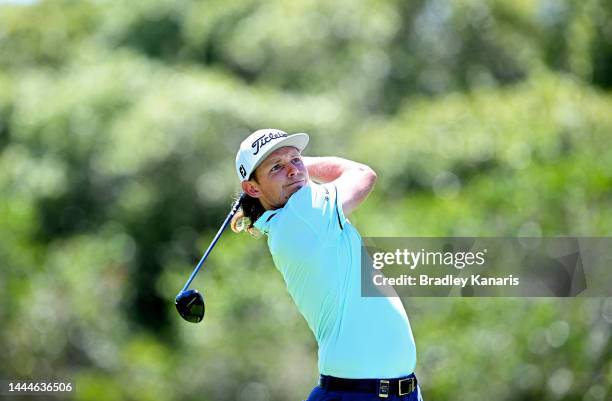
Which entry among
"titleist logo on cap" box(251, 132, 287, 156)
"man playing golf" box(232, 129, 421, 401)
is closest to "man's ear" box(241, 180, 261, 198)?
"man playing golf" box(232, 129, 421, 401)

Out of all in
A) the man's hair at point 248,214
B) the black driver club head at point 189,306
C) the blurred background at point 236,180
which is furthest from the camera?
the blurred background at point 236,180

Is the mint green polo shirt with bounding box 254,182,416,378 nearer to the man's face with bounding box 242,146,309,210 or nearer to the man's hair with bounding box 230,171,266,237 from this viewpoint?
the man's face with bounding box 242,146,309,210

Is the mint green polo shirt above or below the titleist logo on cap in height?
below

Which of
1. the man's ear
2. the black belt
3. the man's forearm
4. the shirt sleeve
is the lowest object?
the black belt

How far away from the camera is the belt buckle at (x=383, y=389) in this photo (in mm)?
3826

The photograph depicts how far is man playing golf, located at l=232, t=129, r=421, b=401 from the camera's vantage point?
384cm

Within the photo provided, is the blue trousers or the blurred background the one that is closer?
the blue trousers

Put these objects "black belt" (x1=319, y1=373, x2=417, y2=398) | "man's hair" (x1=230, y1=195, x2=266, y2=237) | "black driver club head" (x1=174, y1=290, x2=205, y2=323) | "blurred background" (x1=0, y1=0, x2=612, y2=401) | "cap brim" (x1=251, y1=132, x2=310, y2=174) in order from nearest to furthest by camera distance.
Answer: "black belt" (x1=319, y1=373, x2=417, y2=398)
"cap brim" (x1=251, y1=132, x2=310, y2=174)
"man's hair" (x1=230, y1=195, x2=266, y2=237)
"black driver club head" (x1=174, y1=290, x2=205, y2=323)
"blurred background" (x1=0, y1=0, x2=612, y2=401)

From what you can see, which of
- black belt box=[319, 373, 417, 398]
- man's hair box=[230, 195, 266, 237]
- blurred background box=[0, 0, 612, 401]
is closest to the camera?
black belt box=[319, 373, 417, 398]

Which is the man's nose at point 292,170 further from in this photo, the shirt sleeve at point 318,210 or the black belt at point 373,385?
the black belt at point 373,385

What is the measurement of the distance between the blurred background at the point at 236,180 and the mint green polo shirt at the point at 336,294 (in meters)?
5.04

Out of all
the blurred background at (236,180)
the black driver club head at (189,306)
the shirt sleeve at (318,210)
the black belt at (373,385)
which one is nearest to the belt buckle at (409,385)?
the black belt at (373,385)

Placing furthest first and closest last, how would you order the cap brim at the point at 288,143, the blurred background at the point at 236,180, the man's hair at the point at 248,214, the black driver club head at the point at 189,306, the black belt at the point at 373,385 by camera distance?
the blurred background at the point at 236,180 → the black driver club head at the point at 189,306 → the man's hair at the point at 248,214 → the cap brim at the point at 288,143 → the black belt at the point at 373,385

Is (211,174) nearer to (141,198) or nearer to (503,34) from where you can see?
(141,198)
